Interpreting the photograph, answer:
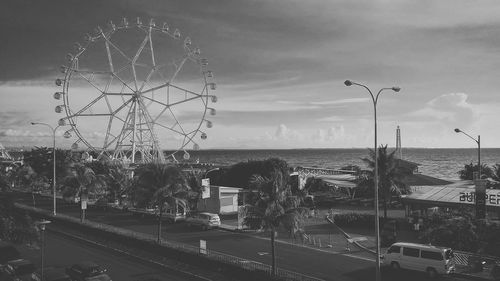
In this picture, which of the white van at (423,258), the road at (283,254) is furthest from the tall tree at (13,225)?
the white van at (423,258)

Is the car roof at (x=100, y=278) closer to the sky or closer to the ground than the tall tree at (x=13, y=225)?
closer to the ground

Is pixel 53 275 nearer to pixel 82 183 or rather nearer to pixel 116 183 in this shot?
pixel 82 183

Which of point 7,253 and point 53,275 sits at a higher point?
point 7,253

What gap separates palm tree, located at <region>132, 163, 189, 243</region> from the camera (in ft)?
93.8

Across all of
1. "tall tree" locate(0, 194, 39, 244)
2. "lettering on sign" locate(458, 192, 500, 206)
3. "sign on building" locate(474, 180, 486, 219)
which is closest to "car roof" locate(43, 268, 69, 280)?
"tall tree" locate(0, 194, 39, 244)

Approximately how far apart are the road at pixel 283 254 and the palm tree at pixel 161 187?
3717mm

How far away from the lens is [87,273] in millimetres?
21078

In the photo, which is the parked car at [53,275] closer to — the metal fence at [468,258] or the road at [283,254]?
the road at [283,254]

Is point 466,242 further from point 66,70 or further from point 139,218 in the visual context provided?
point 66,70

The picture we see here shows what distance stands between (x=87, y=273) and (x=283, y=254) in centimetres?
1120

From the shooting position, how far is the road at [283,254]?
2294 cm

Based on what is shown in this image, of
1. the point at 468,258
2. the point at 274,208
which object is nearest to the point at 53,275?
the point at 274,208

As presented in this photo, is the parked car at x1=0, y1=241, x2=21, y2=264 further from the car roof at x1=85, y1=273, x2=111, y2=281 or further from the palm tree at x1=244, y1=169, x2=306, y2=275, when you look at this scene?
the palm tree at x1=244, y1=169, x2=306, y2=275

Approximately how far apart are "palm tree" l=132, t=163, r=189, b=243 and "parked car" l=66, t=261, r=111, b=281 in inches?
284
